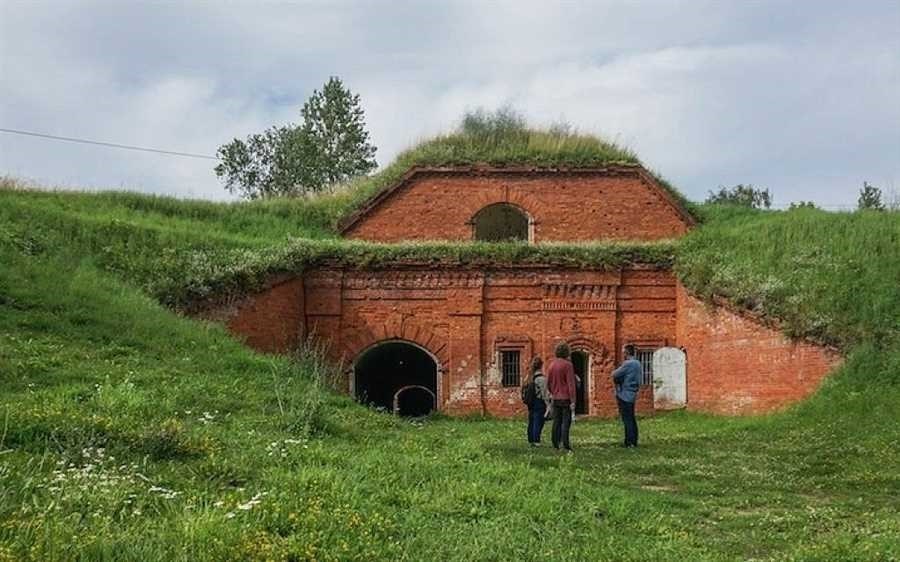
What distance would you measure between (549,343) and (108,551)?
49.0 feet

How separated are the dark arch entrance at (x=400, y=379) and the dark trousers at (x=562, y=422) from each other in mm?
9996

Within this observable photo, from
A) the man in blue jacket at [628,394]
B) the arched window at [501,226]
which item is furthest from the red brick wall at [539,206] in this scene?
the man in blue jacket at [628,394]

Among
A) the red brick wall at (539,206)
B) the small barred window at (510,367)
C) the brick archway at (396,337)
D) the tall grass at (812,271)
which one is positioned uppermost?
the red brick wall at (539,206)

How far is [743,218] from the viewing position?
22172mm

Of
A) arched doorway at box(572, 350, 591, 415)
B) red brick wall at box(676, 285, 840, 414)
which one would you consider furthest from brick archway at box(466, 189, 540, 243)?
red brick wall at box(676, 285, 840, 414)

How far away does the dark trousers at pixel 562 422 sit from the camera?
11.5 metres

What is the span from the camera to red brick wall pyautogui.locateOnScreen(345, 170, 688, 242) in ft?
72.3

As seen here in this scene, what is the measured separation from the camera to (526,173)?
22359 millimetres

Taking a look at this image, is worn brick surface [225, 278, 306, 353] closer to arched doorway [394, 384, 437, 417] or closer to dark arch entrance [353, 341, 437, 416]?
dark arch entrance [353, 341, 437, 416]

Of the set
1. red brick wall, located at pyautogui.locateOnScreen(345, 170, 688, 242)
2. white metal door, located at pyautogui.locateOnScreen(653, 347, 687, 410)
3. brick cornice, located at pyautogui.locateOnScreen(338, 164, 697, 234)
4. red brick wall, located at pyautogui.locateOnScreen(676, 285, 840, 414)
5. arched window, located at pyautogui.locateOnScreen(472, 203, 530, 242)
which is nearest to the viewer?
red brick wall, located at pyautogui.locateOnScreen(676, 285, 840, 414)

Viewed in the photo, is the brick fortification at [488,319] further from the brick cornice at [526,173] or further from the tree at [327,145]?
the tree at [327,145]

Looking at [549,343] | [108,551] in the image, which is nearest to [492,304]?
[549,343]

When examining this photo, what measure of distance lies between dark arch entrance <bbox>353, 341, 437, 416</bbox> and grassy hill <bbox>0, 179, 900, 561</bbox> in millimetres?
3967

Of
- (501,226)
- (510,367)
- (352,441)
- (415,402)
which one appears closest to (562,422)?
(352,441)
